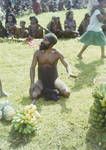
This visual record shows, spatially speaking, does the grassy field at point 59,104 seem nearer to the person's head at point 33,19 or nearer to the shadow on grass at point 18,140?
the shadow on grass at point 18,140

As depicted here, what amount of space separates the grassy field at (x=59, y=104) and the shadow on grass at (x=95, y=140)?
0.01m

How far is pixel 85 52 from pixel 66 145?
4.71m

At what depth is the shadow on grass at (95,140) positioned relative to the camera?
256 inches

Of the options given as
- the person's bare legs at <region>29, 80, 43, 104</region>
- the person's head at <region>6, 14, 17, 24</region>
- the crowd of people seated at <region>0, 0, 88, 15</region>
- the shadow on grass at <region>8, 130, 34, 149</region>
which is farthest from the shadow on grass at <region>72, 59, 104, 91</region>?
the crowd of people seated at <region>0, 0, 88, 15</region>

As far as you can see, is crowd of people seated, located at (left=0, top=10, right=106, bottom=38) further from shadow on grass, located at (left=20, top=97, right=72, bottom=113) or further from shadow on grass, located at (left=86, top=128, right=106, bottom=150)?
shadow on grass, located at (left=86, top=128, right=106, bottom=150)

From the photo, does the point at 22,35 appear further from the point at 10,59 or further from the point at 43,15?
the point at 43,15

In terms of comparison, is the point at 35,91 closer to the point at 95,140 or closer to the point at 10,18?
the point at 95,140

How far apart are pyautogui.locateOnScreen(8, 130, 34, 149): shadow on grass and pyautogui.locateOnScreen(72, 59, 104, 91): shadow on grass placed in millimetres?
1985

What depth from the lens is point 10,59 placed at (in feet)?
35.2

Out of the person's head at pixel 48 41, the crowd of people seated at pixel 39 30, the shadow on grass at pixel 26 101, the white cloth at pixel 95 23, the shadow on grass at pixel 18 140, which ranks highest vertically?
the person's head at pixel 48 41

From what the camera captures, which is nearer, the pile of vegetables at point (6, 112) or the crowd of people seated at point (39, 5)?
the pile of vegetables at point (6, 112)

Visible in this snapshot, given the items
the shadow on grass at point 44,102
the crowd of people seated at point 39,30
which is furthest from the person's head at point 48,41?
the crowd of people seated at point 39,30

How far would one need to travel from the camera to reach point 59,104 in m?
7.70

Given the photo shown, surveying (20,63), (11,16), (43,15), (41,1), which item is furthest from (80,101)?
(41,1)
